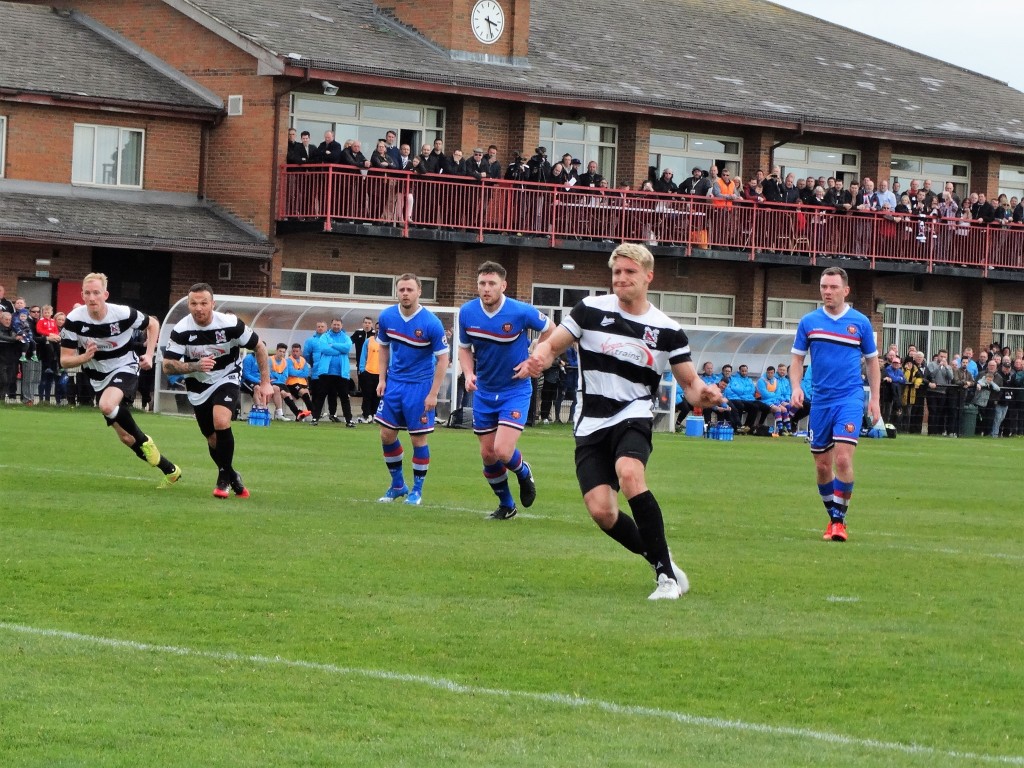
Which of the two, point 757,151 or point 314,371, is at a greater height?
point 757,151

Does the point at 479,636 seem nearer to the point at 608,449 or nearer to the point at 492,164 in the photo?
the point at 608,449

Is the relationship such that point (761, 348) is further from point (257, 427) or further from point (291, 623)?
point (291, 623)

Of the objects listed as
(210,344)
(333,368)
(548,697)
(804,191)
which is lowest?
(548,697)

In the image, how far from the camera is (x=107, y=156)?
3769 centimetres

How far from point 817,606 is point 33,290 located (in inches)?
1124

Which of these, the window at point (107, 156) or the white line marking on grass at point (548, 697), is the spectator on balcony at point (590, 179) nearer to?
the window at point (107, 156)

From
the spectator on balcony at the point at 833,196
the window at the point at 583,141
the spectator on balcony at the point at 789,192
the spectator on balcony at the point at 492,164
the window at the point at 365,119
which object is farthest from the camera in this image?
the spectator on balcony at the point at 833,196

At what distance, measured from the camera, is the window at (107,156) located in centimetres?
3734

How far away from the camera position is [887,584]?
11.1 meters

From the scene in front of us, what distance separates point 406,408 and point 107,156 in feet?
78.1

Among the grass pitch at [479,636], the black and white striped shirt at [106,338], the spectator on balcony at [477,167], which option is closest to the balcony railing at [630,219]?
the spectator on balcony at [477,167]

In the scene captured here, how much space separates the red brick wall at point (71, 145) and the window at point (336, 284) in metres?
2.85

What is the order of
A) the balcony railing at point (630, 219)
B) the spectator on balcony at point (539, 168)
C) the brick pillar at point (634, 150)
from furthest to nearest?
the brick pillar at point (634, 150) < the spectator on balcony at point (539, 168) < the balcony railing at point (630, 219)

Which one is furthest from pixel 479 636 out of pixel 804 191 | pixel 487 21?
pixel 804 191
